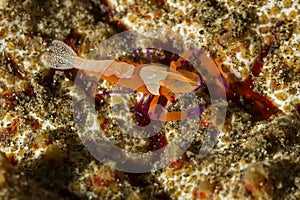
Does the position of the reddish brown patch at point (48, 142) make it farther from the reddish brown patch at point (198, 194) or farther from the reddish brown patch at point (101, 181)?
the reddish brown patch at point (198, 194)

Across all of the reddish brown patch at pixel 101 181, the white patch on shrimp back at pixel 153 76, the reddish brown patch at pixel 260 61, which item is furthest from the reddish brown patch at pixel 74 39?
the reddish brown patch at pixel 260 61

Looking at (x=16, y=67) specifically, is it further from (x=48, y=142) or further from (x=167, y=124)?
(x=167, y=124)

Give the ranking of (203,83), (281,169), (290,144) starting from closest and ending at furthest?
1. (281,169)
2. (290,144)
3. (203,83)

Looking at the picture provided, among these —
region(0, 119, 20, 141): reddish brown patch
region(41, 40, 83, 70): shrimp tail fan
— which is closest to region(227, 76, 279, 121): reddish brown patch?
region(41, 40, 83, 70): shrimp tail fan

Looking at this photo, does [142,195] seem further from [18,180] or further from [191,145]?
[18,180]

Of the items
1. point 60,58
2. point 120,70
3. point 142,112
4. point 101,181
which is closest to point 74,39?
point 60,58

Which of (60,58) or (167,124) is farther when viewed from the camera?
(60,58)

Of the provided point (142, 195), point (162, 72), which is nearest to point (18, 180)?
point (142, 195)
